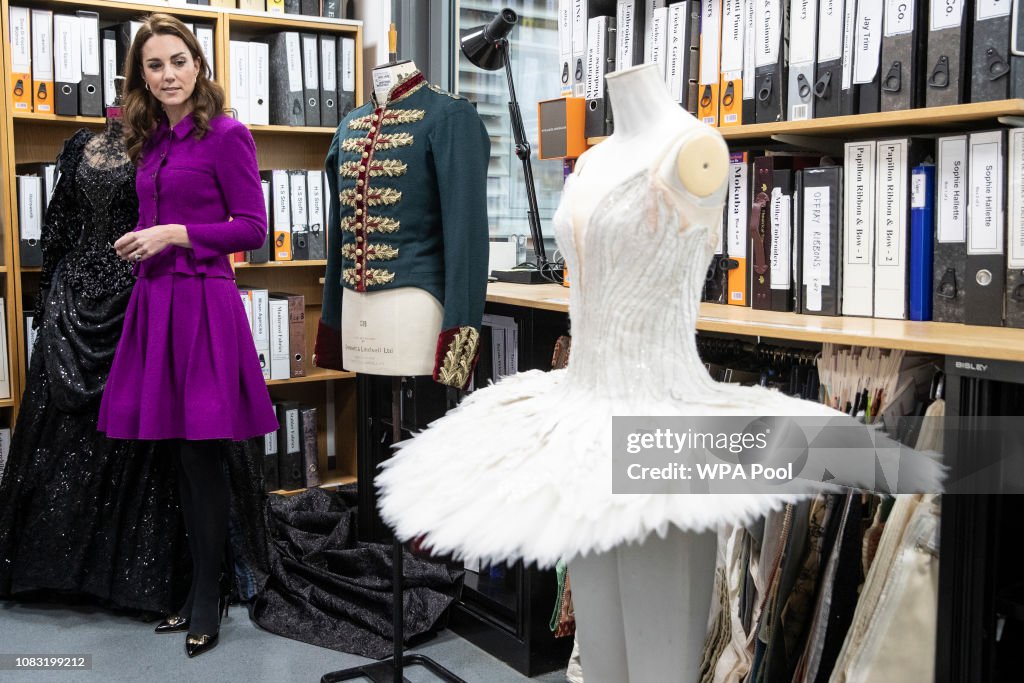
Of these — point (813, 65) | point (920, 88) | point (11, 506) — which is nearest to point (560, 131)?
point (813, 65)

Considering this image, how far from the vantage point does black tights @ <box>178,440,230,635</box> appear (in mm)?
2441

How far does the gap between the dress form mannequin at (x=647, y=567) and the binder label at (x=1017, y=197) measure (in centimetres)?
63

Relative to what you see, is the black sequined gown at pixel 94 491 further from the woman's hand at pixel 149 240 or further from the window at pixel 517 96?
the window at pixel 517 96

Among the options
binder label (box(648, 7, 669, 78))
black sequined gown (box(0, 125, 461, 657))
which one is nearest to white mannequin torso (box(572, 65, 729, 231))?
binder label (box(648, 7, 669, 78))

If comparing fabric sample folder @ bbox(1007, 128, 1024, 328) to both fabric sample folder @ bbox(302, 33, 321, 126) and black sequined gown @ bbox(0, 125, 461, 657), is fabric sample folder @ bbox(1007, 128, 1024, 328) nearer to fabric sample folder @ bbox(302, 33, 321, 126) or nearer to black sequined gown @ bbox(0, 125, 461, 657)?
black sequined gown @ bbox(0, 125, 461, 657)

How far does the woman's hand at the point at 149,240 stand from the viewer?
7.48 feet

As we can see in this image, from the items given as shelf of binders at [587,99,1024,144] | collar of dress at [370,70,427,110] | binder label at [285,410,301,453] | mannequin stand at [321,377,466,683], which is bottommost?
mannequin stand at [321,377,466,683]

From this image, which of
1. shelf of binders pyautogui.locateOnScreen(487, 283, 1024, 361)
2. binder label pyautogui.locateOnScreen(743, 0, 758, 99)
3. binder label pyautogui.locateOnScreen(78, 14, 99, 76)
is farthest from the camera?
binder label pyautogui.locateOnScreen(78, 14, 99, 76)

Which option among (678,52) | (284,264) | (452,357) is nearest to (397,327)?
(452,357)

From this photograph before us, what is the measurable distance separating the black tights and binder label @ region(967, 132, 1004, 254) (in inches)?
69.5

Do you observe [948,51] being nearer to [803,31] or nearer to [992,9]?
[992,9]

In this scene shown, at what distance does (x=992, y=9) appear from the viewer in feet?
5.32

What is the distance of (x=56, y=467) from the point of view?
273cm

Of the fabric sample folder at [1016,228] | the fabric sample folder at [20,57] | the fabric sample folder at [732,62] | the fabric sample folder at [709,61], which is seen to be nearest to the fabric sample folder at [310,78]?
the fabric sample folder at [20,57]
